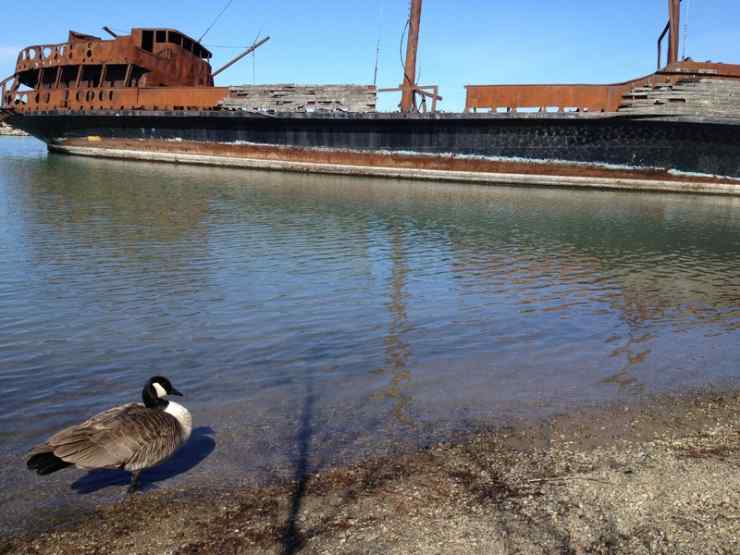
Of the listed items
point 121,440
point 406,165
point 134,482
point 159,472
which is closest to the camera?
point 121,440

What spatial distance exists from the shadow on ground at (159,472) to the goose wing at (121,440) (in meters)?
0.31

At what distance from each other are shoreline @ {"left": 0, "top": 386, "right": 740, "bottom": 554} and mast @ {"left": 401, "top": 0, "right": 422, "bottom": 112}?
96.2 feet

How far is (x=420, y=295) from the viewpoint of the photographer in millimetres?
10352

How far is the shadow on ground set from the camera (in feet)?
14.0

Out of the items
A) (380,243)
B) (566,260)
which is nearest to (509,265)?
(566,260)

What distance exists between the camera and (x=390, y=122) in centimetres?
3130

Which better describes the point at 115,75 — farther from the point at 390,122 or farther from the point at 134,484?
the point at 134,484

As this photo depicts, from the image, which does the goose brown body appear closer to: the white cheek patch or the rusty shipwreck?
the white cheek patch

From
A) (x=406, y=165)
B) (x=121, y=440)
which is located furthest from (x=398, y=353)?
(x=406, y=165)

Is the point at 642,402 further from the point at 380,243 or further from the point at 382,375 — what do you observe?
the point at 380,243

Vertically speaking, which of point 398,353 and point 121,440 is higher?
point 121,440

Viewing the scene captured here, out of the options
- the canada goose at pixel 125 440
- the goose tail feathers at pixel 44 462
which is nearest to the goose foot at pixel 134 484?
the canada goose at pixel 125 440

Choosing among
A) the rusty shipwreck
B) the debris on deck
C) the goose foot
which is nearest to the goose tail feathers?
the goose foot

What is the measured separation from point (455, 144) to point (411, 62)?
5648 millimetres
